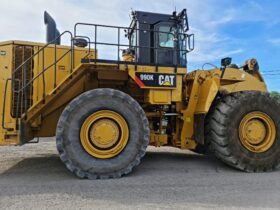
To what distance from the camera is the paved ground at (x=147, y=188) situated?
4820 mm

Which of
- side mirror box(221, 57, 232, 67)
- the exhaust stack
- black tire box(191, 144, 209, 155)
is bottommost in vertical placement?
black tire box(191, 144, 209, 155)

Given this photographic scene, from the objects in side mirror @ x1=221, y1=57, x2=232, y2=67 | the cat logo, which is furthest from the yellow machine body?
side mirror @ x1=221, y1=57, x2=232, y2=67

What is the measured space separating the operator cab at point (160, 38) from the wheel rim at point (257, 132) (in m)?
1.95

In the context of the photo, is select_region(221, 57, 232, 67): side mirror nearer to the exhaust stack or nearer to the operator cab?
the operator cab

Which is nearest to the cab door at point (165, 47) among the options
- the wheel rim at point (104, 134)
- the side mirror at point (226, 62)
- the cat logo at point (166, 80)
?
the cat logo at point (166, 80)

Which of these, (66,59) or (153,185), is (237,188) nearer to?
(153,185)

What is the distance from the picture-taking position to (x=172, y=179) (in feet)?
20.8

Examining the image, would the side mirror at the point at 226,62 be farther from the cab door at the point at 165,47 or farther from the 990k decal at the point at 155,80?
the 990k decal at the point at 155,80

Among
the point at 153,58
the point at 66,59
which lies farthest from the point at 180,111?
the point at 66,59

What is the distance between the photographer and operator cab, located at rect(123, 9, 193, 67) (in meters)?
7.86

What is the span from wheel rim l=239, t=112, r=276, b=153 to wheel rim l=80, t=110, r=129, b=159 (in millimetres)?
2603

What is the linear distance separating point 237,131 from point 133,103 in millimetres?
2342

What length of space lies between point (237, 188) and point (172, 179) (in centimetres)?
122

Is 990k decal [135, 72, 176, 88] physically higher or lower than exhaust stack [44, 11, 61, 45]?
lower
